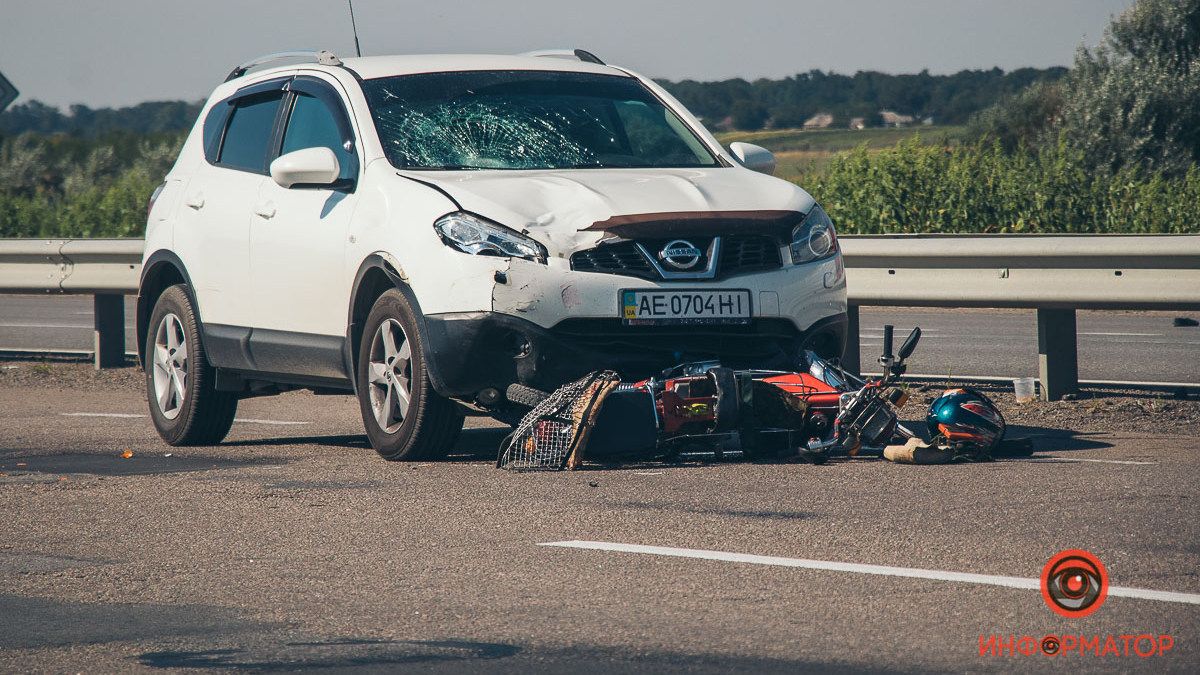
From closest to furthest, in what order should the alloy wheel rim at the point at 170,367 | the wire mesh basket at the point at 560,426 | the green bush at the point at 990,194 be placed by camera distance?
1. the wire mesh basket at the point at 560,426
2. the alloy wheel rim at the point at 170,367
3. the green bush at the point at 990,194

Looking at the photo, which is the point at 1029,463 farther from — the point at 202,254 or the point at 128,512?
the point at 202,254

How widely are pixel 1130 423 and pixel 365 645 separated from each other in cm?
566

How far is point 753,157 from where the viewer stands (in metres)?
8.66

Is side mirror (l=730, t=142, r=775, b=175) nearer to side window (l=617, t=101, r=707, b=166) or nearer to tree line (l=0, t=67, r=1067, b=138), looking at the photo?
side window (l=617, t=101, r=707, b=166)

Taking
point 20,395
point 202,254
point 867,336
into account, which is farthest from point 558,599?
point 867,336

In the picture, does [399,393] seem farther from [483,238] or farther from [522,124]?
[522,124]

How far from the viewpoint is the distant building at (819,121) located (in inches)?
3164

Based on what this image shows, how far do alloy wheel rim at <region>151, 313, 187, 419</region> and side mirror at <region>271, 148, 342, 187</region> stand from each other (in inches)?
61.7

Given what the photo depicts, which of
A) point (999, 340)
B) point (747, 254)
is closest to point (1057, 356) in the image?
point (747, 254)

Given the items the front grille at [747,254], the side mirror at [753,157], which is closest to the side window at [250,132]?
the side mirror at [753,157]

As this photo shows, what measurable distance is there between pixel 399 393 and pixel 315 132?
1.67 meters

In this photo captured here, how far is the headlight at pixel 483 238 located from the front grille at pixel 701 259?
20cm

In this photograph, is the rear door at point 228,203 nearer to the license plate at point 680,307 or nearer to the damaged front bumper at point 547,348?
the damaged front bumper at point 547,348

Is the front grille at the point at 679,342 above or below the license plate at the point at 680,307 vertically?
below
